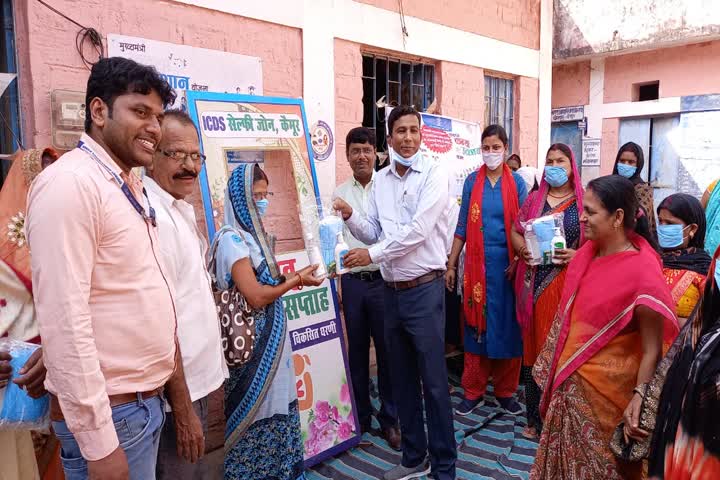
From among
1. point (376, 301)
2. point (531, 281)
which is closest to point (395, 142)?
point (376, 301)

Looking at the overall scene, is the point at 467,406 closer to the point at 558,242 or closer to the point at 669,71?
the point at 558,242

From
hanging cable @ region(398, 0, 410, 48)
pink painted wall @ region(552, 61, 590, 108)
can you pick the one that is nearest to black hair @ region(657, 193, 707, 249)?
hanging cable @ region(398, 0, 410, 48)

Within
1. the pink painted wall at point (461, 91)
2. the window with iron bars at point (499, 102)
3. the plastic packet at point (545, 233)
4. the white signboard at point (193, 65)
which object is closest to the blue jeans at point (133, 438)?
the white signboard at point (193, 65)

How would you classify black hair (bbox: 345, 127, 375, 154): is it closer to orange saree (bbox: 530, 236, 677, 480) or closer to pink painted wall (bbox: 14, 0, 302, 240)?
pink painted wall (bbox: 14, 0, 302, 240)

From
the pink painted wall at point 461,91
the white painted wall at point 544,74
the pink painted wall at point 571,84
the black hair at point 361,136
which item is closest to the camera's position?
the black hair at point 361,136

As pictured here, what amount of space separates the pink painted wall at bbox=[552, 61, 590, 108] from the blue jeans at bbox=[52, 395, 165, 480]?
36.7 feet

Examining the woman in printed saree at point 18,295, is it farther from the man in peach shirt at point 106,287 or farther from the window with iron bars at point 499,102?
the window with iron bars at point 499,102

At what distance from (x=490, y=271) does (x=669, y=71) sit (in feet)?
27.0

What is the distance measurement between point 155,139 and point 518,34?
18.3 ft

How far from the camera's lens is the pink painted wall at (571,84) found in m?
10.9

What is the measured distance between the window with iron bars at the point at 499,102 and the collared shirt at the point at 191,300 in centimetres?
457

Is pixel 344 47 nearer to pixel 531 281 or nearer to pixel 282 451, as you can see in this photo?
pixel 531 281

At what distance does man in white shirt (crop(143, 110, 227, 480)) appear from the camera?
1907 millimetres

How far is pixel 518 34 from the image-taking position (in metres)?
6.18
